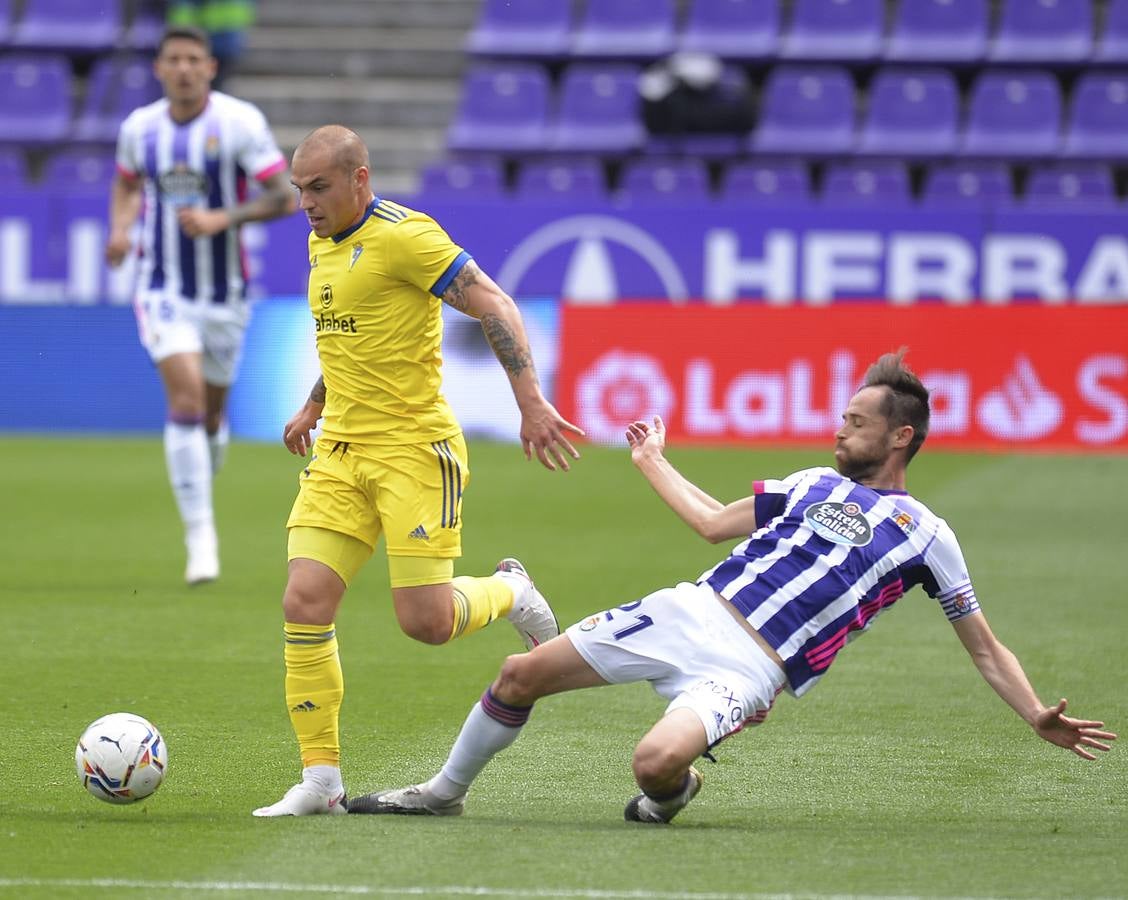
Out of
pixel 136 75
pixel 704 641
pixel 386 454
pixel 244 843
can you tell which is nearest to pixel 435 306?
pixel 386 454

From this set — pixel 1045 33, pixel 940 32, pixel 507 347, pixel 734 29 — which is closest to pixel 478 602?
pixel 507 347

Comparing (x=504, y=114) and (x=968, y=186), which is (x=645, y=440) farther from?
(x=504, y=114)

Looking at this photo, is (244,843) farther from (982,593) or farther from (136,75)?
(136,75)

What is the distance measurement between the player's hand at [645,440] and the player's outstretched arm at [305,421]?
42.8 inches

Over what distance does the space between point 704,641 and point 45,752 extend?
2.20 m

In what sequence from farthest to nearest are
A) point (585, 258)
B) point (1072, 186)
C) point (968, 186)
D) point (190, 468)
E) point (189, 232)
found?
point (968, 186), point (1072, 186), point (585, 258), point (190, 468), point (189, 232)

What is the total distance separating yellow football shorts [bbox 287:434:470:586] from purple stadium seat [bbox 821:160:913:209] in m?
13.4

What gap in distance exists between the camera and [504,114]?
2033 cm

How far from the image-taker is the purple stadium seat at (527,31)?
21031mm

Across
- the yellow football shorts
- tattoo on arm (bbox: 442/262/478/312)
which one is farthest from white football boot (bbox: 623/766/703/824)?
tattoo on arm (bbox: 442/262/478/312)

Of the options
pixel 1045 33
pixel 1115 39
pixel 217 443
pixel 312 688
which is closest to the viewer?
pixel 312 688

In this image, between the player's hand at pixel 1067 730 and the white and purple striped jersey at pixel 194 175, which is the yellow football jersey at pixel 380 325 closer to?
the player's hand at pixel 1067 730

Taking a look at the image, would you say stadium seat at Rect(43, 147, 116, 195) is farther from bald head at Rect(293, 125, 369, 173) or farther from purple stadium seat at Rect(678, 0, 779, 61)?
bald head at Rect(293, 125, 369, 173)

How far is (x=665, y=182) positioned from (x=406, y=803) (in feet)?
47.0
